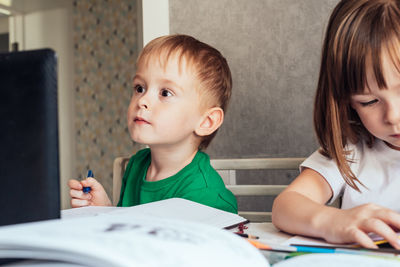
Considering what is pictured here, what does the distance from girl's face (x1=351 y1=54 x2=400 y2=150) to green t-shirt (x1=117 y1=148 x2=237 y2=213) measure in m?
0.39

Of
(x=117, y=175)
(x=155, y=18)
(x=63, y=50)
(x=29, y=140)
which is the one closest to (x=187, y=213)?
(x=29, y=140)

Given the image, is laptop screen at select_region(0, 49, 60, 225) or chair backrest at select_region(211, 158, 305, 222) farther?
chair backrest at select_region(211, 158, 305, 222)

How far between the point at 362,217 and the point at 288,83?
79cm

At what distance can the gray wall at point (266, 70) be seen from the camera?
1.29m

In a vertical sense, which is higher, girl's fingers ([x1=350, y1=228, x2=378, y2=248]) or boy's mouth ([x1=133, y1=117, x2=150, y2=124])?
boy's mouth ([x1=133, y1=117, x2=150, y2=124])

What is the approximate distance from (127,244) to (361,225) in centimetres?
36

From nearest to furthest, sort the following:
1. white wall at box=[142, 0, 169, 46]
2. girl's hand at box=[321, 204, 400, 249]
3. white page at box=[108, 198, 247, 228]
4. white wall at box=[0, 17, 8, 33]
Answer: girl's hand at box=[321, 204, 400, 249] < white page at box=[108, 198, 247, 228] < white wall at box=[142, 0, 169, 46] < white wall at box=[0, 17, 8, 33]

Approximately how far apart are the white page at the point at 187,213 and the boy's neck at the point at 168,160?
356mm

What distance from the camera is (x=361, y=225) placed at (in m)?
0.55

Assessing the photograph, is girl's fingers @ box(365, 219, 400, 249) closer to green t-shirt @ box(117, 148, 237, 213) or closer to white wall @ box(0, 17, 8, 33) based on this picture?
green t-shirt @ box(117, 148, 237, 213)

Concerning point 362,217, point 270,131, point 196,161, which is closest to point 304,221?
point 362,217

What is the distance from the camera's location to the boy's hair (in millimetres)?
1075

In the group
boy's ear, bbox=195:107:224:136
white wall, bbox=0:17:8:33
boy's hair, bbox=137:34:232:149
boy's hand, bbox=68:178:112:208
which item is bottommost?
boy's hand, bbox=68:178:112:208

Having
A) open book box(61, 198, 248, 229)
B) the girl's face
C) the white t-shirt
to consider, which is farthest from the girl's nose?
open book box(61, 198, 248, 229)
